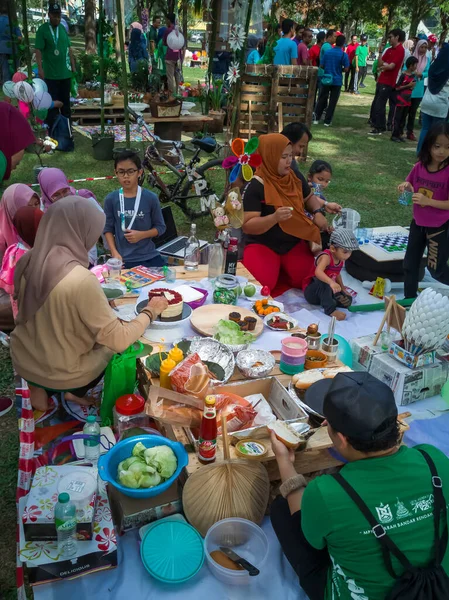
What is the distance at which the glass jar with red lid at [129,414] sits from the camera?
246cm

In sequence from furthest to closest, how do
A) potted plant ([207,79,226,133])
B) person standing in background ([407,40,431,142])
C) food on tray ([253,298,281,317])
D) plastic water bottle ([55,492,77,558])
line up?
person standing in background ([407,40,431,142]) < potted plant ([207,79,226,133]) < food on tray ([253,298,281,317]) < plastic water bottle ([55,492,77,558])

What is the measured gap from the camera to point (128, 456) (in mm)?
2195

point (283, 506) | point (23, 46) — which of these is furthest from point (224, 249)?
point (23, 46)

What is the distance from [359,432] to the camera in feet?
5.54

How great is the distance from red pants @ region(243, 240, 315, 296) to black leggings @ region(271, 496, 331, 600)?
2.72 metres

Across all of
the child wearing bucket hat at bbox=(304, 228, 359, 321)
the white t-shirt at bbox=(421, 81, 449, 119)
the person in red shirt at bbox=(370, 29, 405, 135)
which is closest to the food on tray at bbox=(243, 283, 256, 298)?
the child wearing bucket hat at bbox=(304, 228, 359, 321)

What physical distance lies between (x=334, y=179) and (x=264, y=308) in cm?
583

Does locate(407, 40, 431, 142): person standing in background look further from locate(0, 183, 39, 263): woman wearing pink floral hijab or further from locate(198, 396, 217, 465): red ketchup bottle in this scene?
locate(198, 396, 217, 465): red ketchup bottle

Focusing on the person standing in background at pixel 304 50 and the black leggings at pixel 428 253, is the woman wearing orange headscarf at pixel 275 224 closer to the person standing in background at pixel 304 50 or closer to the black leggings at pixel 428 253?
the black leggings at pixel 428 253

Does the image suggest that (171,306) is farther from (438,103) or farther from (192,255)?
(438,103)

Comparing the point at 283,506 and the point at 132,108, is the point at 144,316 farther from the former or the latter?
the point at 132,108

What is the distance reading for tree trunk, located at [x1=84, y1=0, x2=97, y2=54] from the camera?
16.0 m

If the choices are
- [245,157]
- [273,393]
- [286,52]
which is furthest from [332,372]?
[286,52]

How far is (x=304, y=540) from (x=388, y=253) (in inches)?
142
